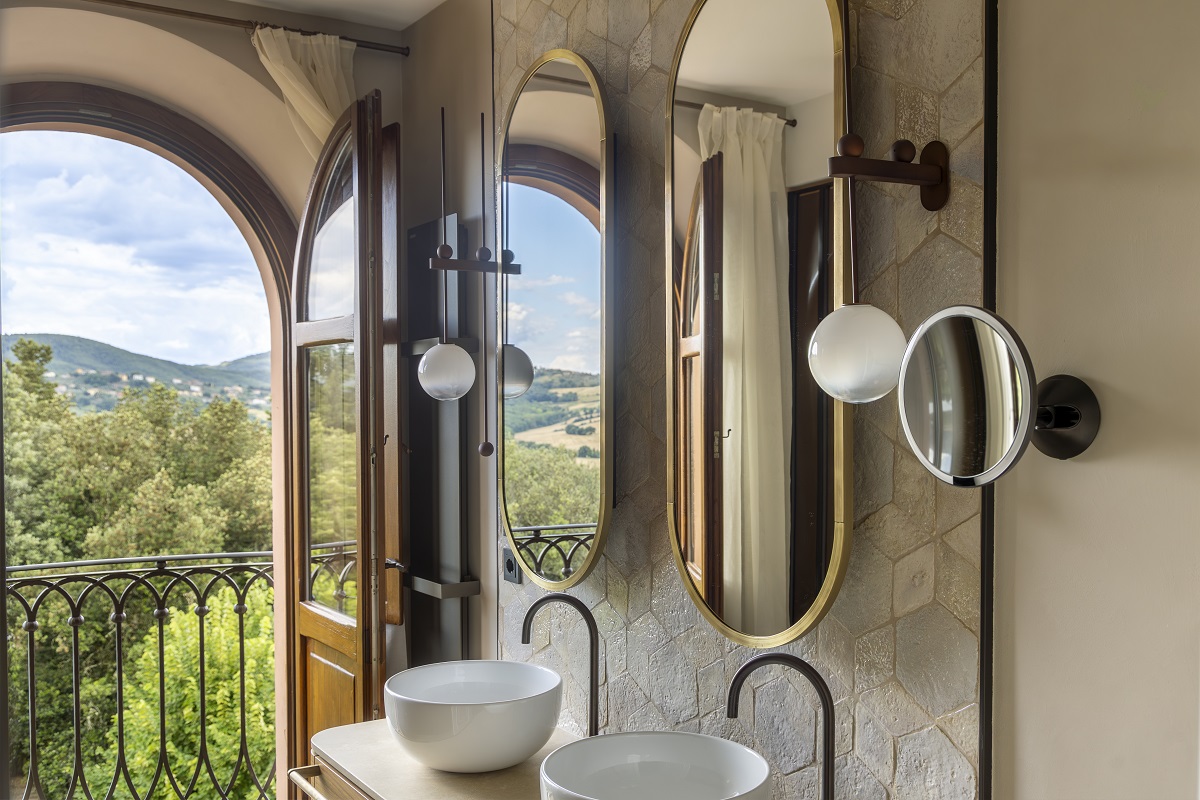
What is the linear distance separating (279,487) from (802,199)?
2.21 meters

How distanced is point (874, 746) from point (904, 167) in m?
0.76

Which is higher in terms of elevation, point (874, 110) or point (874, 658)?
point (874, 110)

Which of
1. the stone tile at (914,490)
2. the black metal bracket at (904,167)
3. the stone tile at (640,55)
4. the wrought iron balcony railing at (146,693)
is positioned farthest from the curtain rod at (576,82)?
the wrought iron balcony railing at (146,693)

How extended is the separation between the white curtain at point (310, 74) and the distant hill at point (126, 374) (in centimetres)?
459

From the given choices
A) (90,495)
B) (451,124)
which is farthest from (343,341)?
(90,495)

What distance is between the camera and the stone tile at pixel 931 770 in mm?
1164

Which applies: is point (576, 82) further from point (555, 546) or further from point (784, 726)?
point (784, 726)

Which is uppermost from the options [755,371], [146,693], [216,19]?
[216,19]

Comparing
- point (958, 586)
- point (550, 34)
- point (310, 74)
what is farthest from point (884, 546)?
point (310, 74)

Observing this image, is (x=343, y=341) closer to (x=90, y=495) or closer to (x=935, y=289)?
(x=935, y=289)

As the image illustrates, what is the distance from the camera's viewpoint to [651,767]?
1489 millimetres

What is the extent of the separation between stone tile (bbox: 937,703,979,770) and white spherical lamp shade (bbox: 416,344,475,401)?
1.24 meters

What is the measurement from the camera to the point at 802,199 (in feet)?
4.50

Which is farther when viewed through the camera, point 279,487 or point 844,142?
point 279,487
